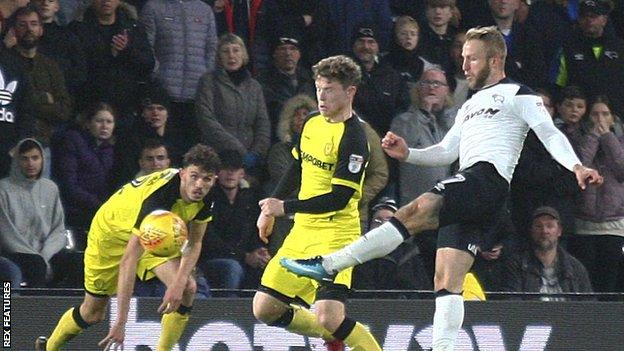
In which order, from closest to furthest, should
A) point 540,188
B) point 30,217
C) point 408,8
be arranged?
point 30,217, point 540,188, point 408,8

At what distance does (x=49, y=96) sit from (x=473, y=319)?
3639mm

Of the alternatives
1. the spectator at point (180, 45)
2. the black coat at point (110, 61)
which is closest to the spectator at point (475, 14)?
the spectator at point (180, 45)

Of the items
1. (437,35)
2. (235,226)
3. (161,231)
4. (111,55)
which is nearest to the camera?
(161,231)

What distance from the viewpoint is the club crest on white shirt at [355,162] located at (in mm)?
10070

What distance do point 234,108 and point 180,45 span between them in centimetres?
67

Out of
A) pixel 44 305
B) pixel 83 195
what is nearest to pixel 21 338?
pixel 44 305

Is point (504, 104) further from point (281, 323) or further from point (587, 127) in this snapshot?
point (587, 127)

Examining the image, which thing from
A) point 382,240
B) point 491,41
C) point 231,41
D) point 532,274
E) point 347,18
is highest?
point 491,41

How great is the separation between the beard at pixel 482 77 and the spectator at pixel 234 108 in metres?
4.04

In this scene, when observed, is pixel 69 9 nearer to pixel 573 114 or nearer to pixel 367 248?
pixel 573 114

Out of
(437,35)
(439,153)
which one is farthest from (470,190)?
(437,35)

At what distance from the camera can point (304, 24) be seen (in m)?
14.1

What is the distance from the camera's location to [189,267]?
1041cm

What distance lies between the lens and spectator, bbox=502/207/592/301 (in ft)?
43.8
